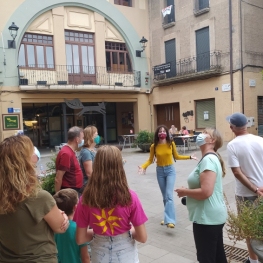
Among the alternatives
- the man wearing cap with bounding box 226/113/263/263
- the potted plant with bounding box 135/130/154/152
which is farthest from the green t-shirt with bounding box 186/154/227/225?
the potted plant with bounding box 135/130/154/152

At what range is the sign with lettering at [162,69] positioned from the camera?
62.1ft

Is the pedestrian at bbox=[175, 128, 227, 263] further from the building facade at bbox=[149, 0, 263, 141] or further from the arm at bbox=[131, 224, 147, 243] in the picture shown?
the building facade at bbox=[149, 0, 263, 141]

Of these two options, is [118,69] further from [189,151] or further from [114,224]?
[114,224]

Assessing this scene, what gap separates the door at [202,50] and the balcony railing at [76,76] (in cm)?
437

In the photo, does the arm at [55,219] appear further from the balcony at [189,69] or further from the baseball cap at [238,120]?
the balcony at [189,69]

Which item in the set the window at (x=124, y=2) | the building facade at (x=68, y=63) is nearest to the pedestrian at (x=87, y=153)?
the building facade at (x=68, y=63)

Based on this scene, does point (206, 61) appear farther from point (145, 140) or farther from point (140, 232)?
point (140, 232)

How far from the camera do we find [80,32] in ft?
57.8

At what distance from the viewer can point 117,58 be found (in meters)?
19.2

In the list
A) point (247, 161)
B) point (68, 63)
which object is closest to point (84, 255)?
point (247, 161)

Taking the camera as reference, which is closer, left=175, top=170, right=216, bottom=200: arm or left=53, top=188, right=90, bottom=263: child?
left=53, top=188, right=90, bottom=263: child

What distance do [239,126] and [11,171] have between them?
238cm

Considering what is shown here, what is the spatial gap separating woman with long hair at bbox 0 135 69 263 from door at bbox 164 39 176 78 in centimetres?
1789

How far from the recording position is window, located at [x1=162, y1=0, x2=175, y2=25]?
18686mm
